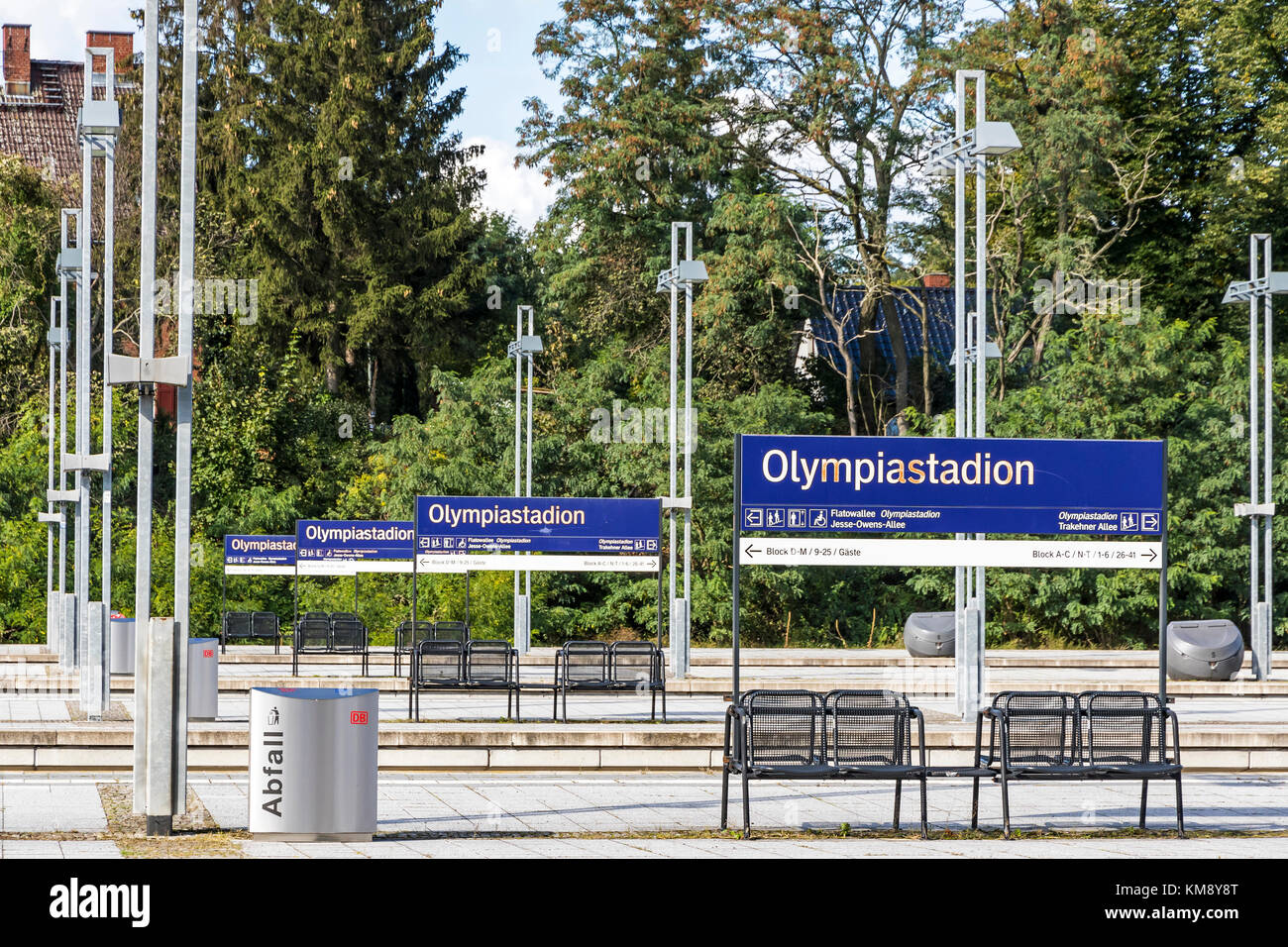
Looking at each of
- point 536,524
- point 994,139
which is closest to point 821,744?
point 994,139

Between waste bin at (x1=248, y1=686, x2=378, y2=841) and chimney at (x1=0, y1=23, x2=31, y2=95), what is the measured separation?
52.3m

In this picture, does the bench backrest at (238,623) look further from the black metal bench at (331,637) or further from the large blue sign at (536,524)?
the large blue sign at (536,524)

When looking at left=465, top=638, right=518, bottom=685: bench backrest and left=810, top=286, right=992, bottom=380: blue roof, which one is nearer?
left=465, top=638, right=518, bottom=685: bench backrest

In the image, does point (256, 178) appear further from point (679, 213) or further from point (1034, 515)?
point (1034, 515)

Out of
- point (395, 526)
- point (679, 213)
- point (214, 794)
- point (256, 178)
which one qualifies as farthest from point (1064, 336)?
point (214, 794)

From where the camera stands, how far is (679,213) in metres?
42.0

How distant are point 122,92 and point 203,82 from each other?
2.48 m

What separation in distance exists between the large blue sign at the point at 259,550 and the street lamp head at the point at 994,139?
15.4m

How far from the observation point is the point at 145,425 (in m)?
11.2

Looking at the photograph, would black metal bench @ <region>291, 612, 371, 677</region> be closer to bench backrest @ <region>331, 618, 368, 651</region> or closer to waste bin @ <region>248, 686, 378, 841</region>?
bench backrest @ <region>331, 618, 368, 651</region>

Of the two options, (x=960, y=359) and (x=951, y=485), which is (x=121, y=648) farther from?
(x=951, y=485)

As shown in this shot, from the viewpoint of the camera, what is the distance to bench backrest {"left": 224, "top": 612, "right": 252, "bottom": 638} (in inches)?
1153
